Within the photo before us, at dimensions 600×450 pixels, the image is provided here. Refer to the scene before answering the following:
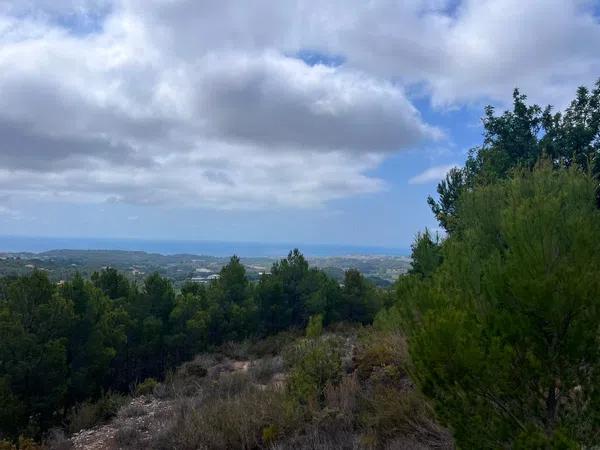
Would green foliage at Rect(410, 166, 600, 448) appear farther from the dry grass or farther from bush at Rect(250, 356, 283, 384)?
bush at Rect(250, 356, 283, 384)

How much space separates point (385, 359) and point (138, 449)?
420cm

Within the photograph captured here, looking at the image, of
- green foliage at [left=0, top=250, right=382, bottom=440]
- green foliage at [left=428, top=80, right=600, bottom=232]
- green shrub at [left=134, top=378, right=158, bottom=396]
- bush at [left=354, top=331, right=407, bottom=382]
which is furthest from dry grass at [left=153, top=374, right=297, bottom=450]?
green foliage at [left=428, top=80, right=600, bottom=232]

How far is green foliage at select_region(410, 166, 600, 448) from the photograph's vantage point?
108 inches

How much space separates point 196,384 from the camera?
10.9 meters

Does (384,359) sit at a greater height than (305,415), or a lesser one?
greater

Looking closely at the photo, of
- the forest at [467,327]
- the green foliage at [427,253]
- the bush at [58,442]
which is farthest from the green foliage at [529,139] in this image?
the bush at [58,442]

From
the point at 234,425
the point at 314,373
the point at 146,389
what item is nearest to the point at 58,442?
the point at 146,389

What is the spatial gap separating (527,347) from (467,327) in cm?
43

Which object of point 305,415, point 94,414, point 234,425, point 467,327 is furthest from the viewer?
point 94,414

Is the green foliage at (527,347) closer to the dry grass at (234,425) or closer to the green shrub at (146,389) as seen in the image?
the dry grass at (234,425)

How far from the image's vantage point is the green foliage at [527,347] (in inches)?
108

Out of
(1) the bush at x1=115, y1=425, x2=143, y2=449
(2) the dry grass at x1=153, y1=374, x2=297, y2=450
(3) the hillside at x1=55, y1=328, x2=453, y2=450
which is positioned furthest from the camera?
(1) the bush at x1=115, y1=425, x2=143, y2=449

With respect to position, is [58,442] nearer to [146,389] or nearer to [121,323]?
[146,389]

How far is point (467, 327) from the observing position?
111 inches
